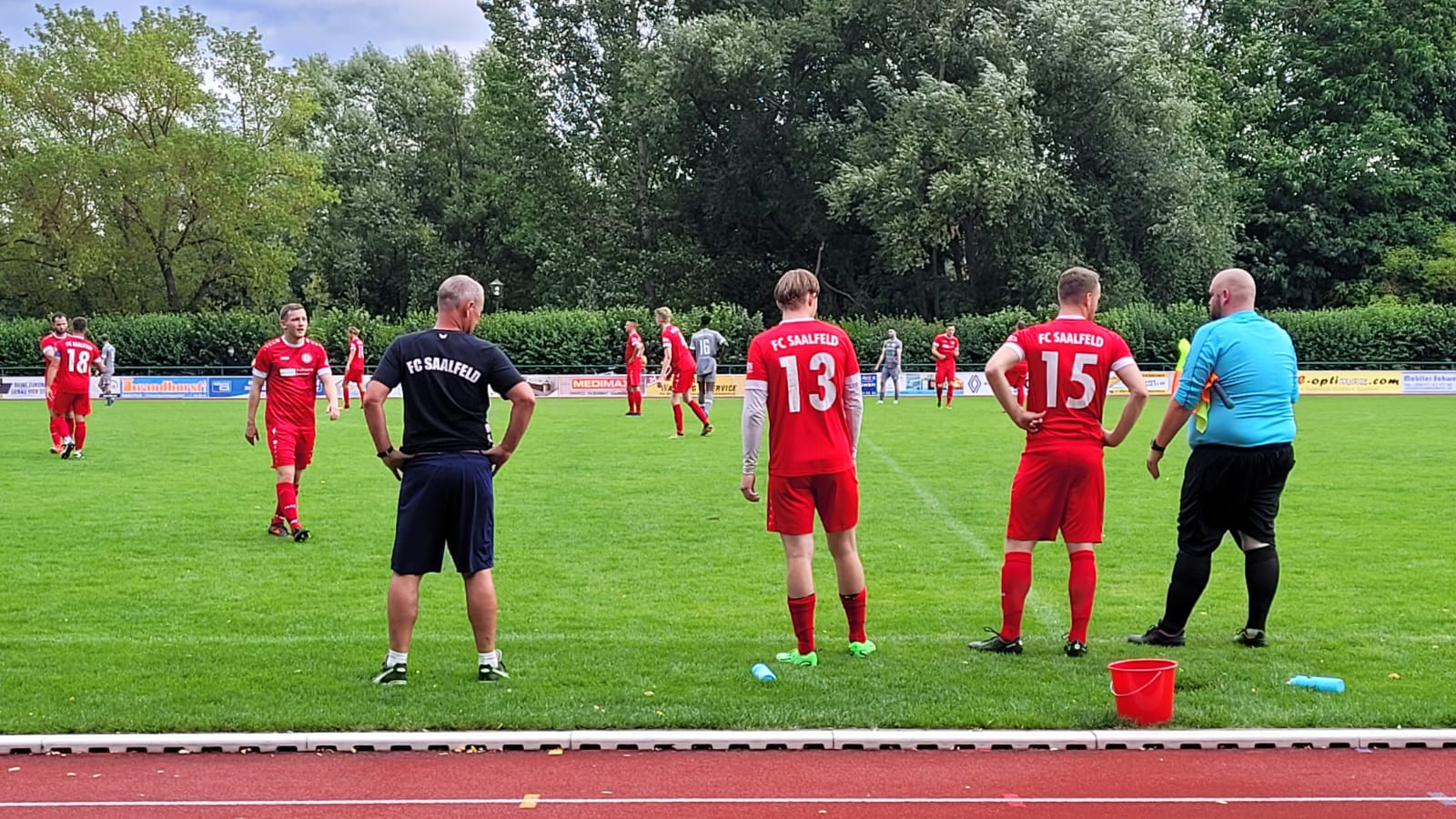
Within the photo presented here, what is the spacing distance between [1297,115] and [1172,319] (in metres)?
16.9

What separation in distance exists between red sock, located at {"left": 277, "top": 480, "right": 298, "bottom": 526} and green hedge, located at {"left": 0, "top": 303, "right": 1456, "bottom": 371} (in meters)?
32.2

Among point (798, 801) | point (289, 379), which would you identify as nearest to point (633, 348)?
point (289, 379)

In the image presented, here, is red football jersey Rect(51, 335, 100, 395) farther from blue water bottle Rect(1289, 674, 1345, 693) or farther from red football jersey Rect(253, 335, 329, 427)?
blue water bottle Rect(1289, 674, 1345, 693)

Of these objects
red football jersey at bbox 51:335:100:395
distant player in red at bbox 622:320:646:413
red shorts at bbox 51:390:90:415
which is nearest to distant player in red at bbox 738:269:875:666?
red football jersey at bbox 51:335:100:395

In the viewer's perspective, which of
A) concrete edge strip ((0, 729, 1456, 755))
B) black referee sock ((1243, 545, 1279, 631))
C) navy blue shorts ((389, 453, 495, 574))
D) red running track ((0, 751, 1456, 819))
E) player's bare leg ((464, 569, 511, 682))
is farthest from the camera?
black referee sock ((1243, 545, 1279, 631))

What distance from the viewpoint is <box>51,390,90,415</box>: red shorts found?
18734mm

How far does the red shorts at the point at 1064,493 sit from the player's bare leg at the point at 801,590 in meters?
1.05

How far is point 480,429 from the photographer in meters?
6.58

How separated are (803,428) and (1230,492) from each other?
2240 mm

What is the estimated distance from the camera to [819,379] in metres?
6.75

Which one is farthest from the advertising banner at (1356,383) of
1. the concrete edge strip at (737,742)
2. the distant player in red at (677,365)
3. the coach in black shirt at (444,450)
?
the coach in black shirt at (444,450)

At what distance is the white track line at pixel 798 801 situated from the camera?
5.00m

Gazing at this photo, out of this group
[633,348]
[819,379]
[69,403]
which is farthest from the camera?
[633,348]

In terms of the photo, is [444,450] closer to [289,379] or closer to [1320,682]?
[1320,682]
